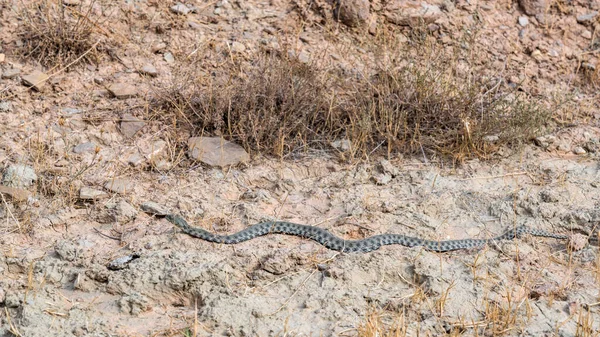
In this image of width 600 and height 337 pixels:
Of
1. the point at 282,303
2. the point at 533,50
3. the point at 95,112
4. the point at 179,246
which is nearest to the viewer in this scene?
the point at 282,303

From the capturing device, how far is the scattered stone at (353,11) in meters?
9.68

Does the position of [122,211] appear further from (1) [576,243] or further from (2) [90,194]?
(1) [576,243]

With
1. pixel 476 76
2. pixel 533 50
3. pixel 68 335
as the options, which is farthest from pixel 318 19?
pixel 68 335

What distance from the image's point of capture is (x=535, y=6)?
10250mm

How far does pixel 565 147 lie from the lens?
8.94 meters

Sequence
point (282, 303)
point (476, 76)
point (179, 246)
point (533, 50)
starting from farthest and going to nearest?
point (533, 50) → point (476, 76) → point (179, 246) → point (282, 303)

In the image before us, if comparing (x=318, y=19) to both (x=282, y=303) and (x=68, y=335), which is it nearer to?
(x=282, y=303)

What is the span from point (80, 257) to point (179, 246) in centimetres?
76

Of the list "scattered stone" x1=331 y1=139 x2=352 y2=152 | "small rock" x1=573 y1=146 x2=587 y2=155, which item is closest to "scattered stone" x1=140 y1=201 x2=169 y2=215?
"scattered stone" x1=331 y1=139 x2=352 y2=152

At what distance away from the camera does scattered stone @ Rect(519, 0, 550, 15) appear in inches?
Result: 403

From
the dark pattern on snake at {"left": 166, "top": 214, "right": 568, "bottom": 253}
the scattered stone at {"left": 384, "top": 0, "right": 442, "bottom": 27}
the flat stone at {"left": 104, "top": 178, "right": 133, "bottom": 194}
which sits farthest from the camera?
the scattered stone at {"left": 384, "top": 0, "right": 442, "bottom": 27}

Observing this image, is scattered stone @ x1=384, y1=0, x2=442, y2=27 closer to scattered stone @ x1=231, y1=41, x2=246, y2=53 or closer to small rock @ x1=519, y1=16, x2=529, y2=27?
small rock @ x1=519, y1=16, x2=529, y2=27

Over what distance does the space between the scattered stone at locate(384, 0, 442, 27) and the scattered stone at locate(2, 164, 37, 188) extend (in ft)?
14.3

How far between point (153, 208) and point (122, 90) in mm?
1862
